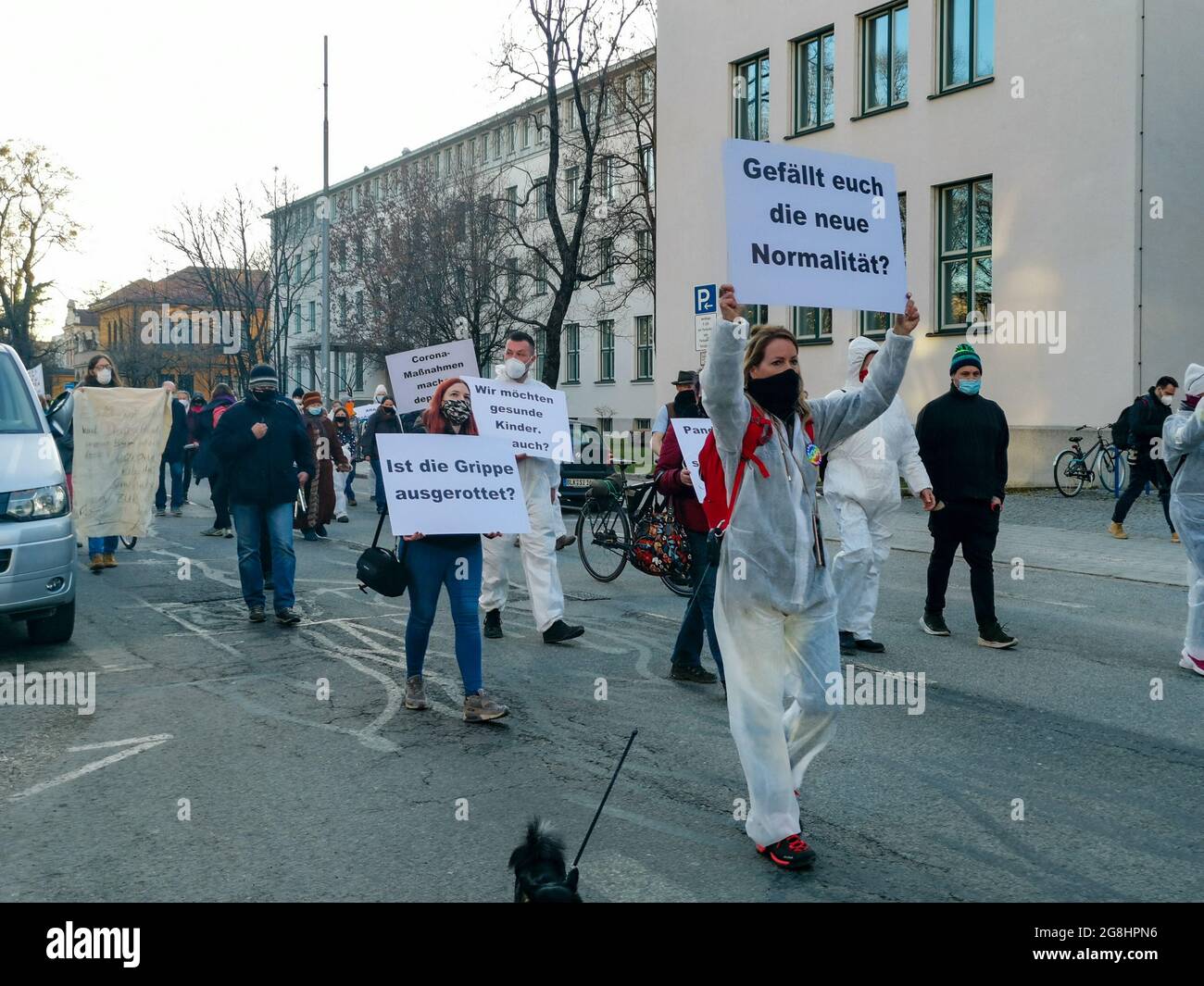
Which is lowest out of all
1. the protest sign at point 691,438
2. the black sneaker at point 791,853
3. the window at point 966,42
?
the black sneaker at point 791,853

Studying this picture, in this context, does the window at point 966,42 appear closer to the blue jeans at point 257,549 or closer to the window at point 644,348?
the blue jeans at point 257,549

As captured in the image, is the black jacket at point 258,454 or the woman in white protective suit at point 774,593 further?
the black jacket at point 258,454

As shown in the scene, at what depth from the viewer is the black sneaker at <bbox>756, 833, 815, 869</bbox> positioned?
4258mm

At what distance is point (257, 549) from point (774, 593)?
5.98 m

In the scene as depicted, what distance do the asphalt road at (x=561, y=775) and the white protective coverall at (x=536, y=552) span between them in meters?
0.28

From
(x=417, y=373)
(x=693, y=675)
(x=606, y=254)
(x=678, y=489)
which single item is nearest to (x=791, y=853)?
(x=693, y=675)

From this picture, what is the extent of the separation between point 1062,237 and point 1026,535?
292 inches

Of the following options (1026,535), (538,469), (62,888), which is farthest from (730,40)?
(62,888)

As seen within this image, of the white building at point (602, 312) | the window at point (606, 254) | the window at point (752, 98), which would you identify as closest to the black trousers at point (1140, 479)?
the window at point (752, 98)

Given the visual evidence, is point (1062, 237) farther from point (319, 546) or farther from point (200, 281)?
point (200, 281)

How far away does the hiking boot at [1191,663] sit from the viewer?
7.57m

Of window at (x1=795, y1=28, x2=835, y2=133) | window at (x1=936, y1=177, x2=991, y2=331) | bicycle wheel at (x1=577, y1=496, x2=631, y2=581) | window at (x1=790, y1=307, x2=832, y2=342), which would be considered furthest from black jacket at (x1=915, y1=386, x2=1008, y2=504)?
window at (x1=795, y1=28, x2=835, y2=133)

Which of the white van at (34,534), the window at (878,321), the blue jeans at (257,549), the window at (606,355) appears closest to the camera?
the white van at (34,534)

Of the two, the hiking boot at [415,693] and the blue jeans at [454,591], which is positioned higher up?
the blue jeans at [454,591]
